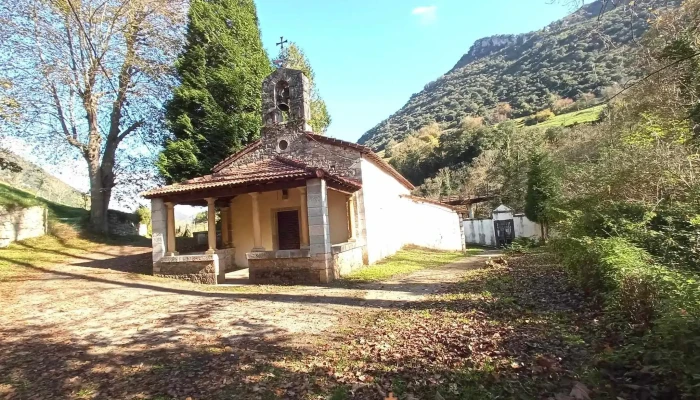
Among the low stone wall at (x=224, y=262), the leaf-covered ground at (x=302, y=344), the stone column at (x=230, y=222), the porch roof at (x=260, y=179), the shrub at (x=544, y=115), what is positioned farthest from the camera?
the shrub at (x=544, y=115)

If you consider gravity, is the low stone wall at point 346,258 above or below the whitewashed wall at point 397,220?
below

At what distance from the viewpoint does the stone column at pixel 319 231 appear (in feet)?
32.6

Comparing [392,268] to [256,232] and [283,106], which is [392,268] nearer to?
[256,232]

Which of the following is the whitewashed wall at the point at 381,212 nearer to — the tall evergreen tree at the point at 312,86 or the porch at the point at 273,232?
the porch at the point at 273,232

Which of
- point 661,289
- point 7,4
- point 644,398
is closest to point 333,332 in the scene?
point 644,398

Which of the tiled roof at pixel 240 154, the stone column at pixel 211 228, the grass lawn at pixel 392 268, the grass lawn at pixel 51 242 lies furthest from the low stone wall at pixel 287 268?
the grass lawn at pixel 51 242

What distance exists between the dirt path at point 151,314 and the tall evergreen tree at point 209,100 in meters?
6.85

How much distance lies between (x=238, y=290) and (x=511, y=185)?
2804 cm

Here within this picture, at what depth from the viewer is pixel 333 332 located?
5410 millimetres

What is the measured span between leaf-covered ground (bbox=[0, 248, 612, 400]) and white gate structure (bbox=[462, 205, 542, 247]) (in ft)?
60.3

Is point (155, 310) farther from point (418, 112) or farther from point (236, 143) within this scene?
point (418, 112)

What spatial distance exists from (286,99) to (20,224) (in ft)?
40.1

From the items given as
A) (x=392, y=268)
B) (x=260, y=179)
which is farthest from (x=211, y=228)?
(x=392, y=268)

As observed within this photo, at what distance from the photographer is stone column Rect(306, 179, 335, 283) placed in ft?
32.6
